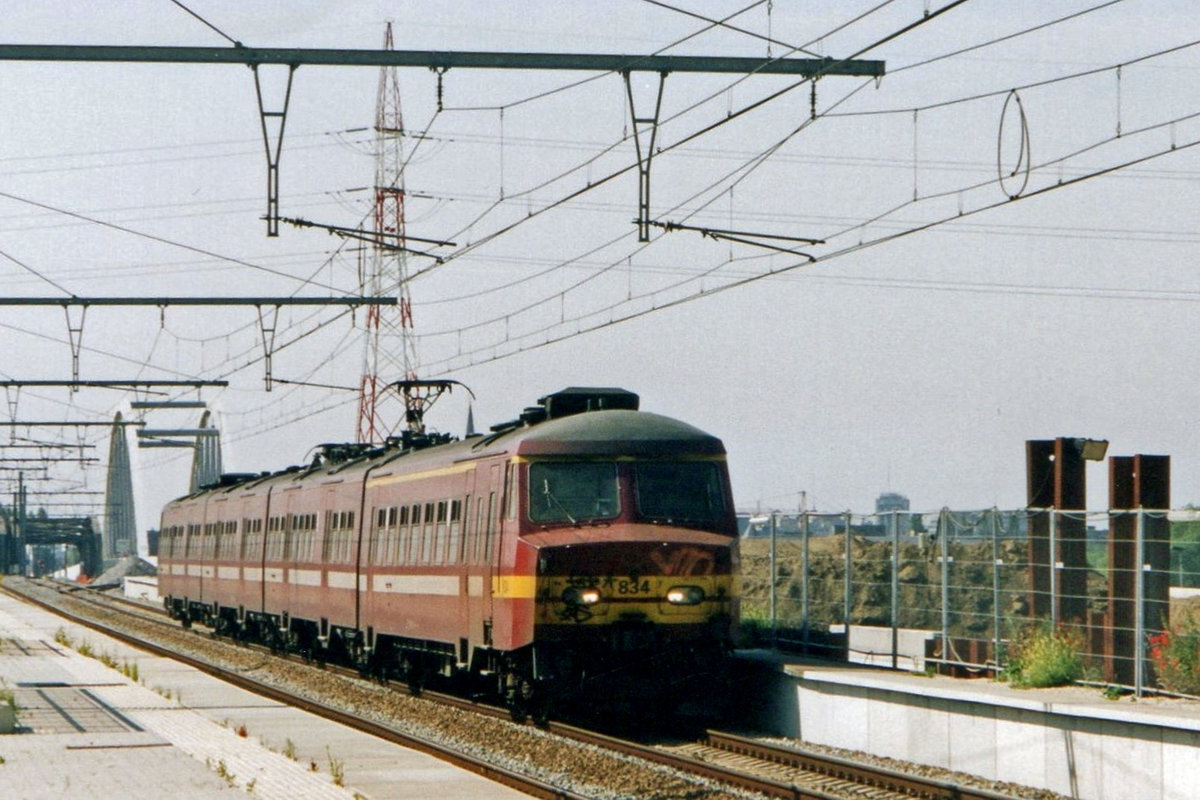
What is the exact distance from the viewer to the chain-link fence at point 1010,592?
1575cm

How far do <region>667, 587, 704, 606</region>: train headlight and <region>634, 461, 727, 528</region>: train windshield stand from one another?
2.68 ft

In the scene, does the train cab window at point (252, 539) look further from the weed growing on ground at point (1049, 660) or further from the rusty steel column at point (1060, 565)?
the weed growing on ground at point (1049, 660)

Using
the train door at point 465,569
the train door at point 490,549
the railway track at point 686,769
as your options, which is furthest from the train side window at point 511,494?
the railway track at point 686,769

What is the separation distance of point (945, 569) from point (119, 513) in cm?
12283

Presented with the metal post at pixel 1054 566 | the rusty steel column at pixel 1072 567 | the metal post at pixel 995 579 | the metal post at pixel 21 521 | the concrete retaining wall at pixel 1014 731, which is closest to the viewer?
the concrete retaining wall at pixel 1014 731

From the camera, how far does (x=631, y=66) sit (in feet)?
52.0

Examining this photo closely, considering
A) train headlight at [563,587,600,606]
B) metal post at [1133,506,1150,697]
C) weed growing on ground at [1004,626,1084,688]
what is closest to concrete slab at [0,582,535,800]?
train headlight at [563,587,600,606]

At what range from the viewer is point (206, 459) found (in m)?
111

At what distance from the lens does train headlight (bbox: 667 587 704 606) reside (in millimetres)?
19219

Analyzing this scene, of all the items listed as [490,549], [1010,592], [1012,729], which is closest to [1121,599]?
[1010,592]

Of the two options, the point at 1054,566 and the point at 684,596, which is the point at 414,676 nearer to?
the point at 684,596

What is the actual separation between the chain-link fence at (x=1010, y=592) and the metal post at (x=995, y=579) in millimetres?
18

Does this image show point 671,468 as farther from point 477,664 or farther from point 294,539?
point 294,539

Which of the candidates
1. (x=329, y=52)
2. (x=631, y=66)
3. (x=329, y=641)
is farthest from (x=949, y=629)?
(x=329, y=641)
